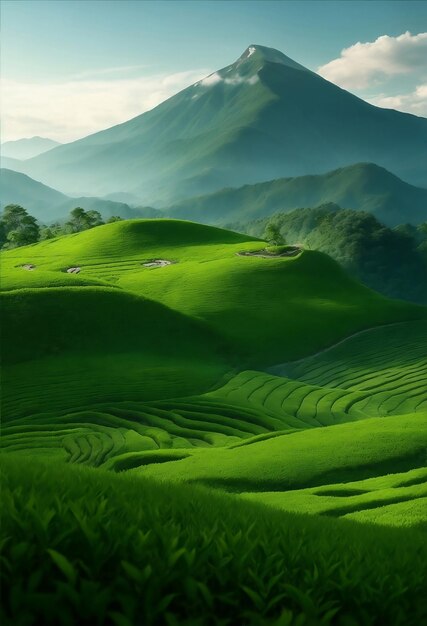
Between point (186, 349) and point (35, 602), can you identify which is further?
point (186, 349)

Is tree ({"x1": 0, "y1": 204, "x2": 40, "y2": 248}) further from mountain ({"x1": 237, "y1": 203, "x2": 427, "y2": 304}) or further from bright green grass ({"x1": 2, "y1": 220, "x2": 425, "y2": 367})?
mountain ({"x1": 237, "y1": 203, "x2": 427, "y2": 304})

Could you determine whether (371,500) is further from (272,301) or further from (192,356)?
(272,301)

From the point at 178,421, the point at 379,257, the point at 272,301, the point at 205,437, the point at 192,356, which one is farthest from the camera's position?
the point at 379,257

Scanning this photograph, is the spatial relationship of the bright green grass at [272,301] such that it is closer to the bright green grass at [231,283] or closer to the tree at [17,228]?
the bright green grass at [231,283]

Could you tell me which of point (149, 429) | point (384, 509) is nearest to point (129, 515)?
point (384, 509)

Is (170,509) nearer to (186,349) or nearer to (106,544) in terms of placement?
(106,544)

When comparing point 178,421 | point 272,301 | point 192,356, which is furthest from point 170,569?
point 272,301
